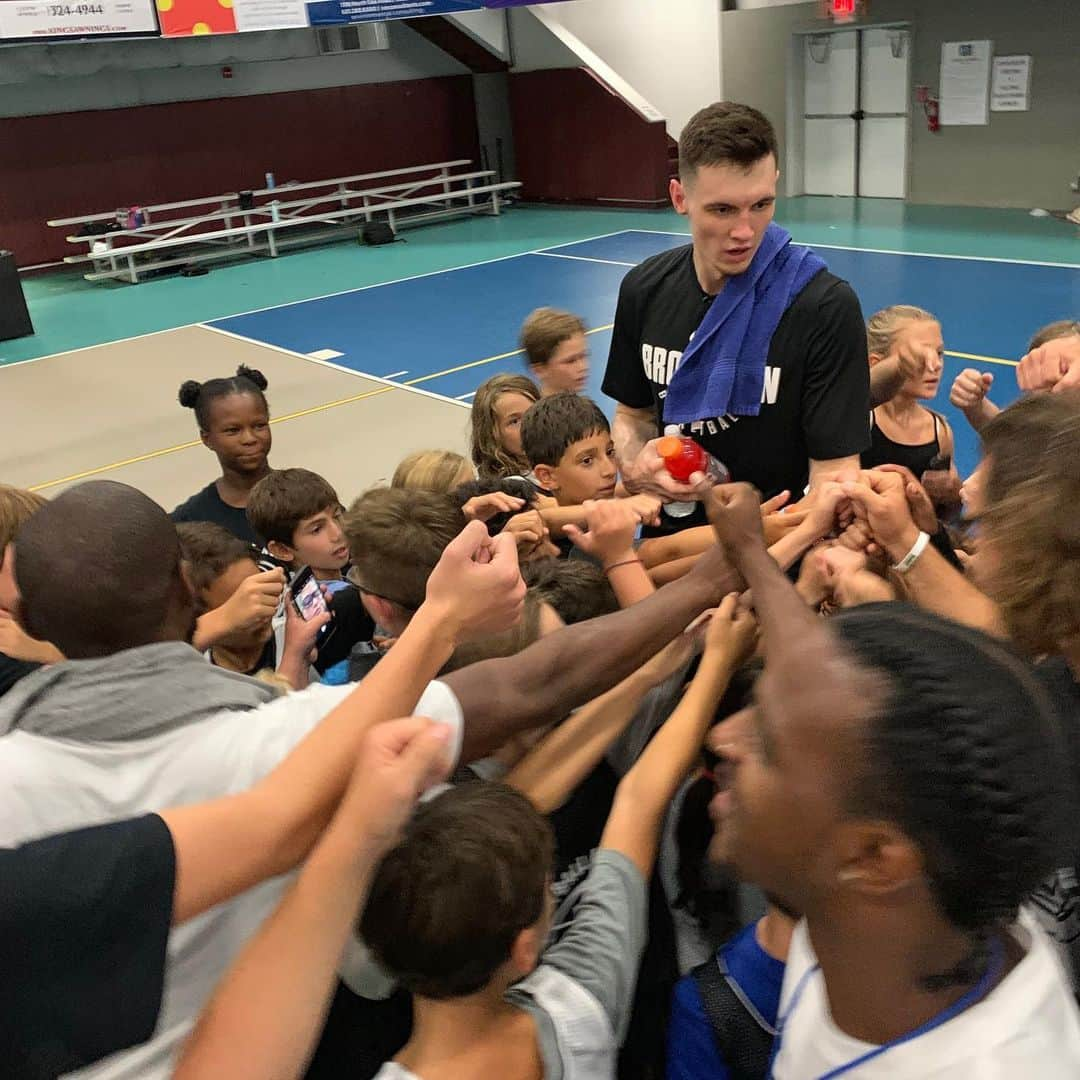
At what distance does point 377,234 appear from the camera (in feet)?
51.4

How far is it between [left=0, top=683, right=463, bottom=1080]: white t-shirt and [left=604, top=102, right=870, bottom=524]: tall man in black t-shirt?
4.73 ft

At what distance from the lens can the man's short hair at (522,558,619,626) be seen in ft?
7.70

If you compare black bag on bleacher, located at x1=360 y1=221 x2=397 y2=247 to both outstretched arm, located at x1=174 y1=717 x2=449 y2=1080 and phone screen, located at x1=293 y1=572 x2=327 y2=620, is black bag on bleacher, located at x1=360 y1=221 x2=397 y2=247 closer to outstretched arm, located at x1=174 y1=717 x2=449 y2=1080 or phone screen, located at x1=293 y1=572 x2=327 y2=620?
phone screen, located at x1=293 y1=572 x2=327 y2=620

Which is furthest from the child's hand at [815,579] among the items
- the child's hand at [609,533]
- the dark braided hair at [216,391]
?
the dark braided hair at [216,391]

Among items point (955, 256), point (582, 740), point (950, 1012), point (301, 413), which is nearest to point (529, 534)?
point (582, 740)

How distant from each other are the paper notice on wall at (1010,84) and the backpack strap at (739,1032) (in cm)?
1567

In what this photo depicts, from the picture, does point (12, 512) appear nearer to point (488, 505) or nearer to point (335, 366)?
point (488, 505)

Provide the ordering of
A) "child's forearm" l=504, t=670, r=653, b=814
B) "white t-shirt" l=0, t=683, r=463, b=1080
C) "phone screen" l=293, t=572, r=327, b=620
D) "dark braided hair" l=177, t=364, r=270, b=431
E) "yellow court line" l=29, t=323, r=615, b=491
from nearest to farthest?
1. "white t-shirt" l=0, t=683, r=463, b=1080
2. "child's forearm" l=504, t=670, r=653, b=814
3. "phone screen" l=293, t=572, r=327, b=620
4. "dark braided hair" l=177, t=364, r=270, b=431
5. "yellow court line" l=29, t=323, r=615, b=491

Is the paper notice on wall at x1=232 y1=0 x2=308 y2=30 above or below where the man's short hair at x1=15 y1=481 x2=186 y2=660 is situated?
above

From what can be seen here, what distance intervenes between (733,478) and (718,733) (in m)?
1.57

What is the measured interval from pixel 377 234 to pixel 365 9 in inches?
133

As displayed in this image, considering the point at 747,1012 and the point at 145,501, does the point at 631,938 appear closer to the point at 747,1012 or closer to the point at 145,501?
the point at 747,1012

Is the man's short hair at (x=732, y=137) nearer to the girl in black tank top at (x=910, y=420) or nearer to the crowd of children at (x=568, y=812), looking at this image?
the crowd of children at (x=568, y=812)

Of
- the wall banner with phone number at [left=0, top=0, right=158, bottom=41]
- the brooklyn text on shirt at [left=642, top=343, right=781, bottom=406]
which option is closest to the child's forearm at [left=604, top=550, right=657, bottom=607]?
the brooklyn text on shirt at [left=642, top=343, right=781, bottom=406]
